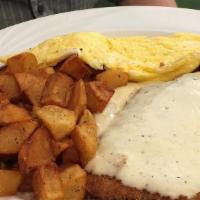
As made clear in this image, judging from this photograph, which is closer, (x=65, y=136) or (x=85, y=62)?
(x=65, y=136)

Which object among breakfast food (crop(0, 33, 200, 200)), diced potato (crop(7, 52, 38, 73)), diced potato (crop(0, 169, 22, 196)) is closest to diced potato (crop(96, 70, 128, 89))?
breakfast food (crop(0, 33, 200, 200))

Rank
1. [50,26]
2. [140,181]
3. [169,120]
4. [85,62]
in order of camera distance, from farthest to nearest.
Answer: [50,26]
[85,62]
[169,120]
[140,181]

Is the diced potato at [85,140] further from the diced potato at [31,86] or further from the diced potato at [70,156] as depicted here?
the diced potato at [31,86]

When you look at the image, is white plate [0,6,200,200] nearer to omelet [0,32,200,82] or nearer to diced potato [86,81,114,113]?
omelet [0,32,200,82]

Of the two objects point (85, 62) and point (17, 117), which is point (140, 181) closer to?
point (17, 117)

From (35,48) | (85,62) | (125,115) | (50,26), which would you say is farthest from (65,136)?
(50,26)

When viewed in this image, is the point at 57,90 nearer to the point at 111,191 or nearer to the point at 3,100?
the point at 3,100
